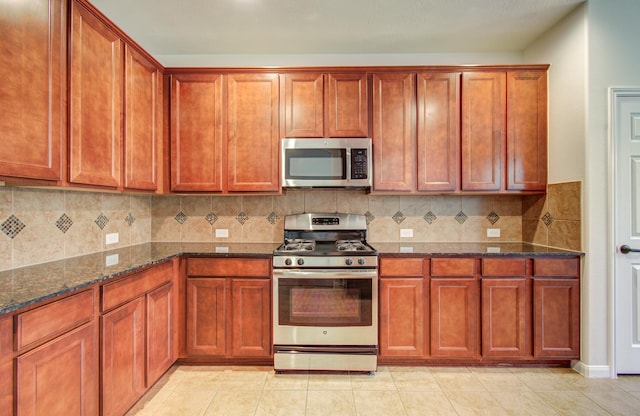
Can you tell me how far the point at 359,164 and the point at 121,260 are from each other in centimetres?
191

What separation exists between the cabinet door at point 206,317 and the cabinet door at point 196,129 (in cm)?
88

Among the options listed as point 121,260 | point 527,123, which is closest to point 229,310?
point 121,260

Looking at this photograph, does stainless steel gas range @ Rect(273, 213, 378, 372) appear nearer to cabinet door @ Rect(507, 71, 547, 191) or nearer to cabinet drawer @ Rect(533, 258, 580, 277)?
cabinet drawer @ Rect(533, 258, 580, 277)

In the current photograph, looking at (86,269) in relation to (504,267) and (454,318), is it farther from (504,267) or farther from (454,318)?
(504,267)

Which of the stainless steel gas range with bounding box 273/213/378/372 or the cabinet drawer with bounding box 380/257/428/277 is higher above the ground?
the cabinet drawer with bounding box 380/257/428/277

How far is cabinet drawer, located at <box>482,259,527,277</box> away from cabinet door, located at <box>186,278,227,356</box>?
2.11 meters

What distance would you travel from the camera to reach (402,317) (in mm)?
2461

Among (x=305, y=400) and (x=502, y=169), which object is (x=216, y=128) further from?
(x=502, y=169)

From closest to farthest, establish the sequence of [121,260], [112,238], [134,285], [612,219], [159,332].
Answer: [134,285] < [121,260] < [159,332] < [612,219] < [112,238]

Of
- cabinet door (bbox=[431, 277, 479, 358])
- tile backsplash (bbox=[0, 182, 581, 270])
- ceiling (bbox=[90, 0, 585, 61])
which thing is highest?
ceiling (bbox=[90, 0, 585, 61])

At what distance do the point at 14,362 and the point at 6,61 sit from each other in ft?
4.10

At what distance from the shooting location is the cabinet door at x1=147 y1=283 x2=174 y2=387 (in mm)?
2094

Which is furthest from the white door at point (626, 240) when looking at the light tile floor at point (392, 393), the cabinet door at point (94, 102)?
the cabinet door at point (94, 102)

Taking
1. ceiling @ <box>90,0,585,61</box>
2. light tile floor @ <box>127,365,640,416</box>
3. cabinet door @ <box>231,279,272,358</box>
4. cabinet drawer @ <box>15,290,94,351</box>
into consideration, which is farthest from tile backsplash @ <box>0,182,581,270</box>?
cabinet drawer @ <box>15,290,94,351</box>
